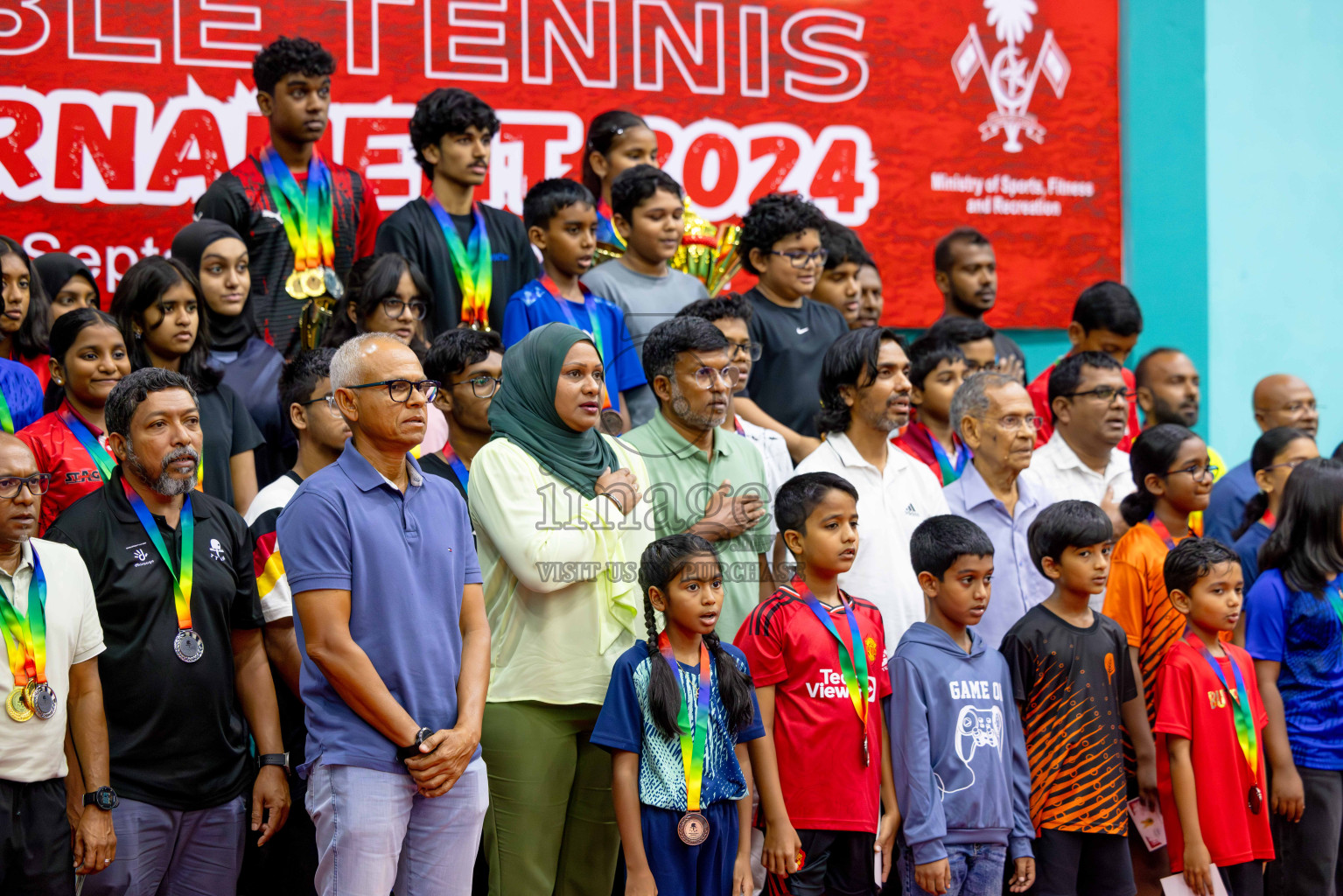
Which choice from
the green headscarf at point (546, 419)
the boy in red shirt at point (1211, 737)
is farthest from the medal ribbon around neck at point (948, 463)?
the green headscarf at point (546, 419)

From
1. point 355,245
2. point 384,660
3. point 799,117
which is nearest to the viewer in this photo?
point 384,660

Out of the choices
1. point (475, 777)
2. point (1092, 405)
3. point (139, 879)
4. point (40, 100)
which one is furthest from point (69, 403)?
point (1092, 405)

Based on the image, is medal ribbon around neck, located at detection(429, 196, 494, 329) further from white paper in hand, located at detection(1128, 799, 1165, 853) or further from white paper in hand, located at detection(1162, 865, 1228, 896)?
white paper in hand, located at detection(1162, 865, 1228, 896)

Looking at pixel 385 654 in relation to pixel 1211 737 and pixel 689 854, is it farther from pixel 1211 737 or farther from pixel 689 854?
pixel 1211 737

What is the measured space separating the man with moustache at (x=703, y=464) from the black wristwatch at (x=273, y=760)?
3.94 feet

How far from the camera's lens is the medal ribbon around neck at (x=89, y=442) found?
3832 mm

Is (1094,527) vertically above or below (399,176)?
below

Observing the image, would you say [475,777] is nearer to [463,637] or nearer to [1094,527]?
[463,637]

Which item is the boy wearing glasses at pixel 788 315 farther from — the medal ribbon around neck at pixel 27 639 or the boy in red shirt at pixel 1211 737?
the medal ribbon around neck at pixel 27 639

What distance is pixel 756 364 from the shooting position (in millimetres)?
5090

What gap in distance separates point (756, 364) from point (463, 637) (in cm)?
224

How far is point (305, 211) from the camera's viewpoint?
5.33m

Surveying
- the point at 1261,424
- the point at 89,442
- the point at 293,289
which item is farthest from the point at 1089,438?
the point at 89,442

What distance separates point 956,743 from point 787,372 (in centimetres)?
178
